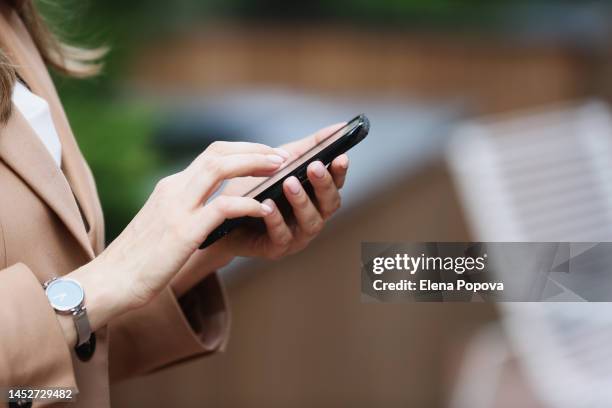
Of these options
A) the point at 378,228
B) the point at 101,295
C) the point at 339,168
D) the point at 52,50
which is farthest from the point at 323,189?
the point at 378,228

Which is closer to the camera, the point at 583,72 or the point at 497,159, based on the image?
A: the point at 497,159

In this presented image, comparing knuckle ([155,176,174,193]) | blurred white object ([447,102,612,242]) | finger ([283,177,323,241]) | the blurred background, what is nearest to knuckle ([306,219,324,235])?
finger ([283,177,323,241])

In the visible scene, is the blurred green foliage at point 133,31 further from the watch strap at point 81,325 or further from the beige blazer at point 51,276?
the watch strap at point 81,325

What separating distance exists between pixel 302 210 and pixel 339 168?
0.08 meters

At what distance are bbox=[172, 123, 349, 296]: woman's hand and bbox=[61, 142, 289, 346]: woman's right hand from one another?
0.09 meters

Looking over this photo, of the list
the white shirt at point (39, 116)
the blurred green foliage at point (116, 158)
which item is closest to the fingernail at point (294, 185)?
the white shirt at point (39, 116)

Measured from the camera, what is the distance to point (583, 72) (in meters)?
5.95

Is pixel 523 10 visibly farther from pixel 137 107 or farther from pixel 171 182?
pixel 171 182

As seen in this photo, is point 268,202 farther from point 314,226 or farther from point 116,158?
point 116,158

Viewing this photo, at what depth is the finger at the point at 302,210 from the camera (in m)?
1.30

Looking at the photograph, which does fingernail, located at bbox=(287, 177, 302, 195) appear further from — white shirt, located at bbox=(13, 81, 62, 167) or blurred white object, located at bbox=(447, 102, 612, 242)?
blurred white object, located at bbox=(447, 102, 612, 242)

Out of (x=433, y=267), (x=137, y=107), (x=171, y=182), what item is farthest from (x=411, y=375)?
(x=171, y=182)

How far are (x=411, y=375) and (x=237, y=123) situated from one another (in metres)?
1.54

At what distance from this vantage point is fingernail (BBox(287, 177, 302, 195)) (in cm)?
129
